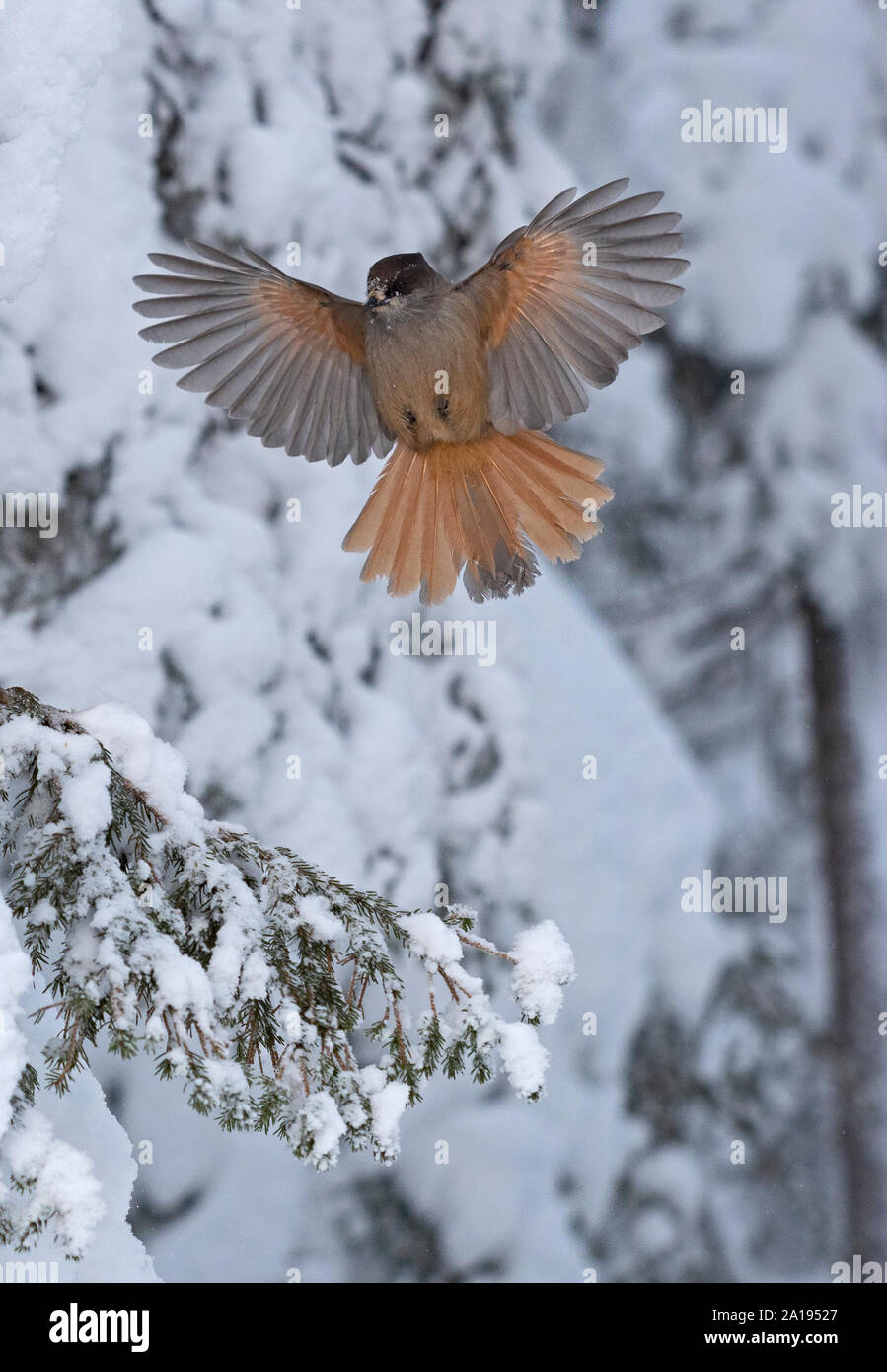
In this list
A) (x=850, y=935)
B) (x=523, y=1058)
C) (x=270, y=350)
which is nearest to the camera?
(x=523, y=1058)

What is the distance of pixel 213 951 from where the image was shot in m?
1.30

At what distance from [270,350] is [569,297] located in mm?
463

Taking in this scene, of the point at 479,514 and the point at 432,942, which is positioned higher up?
the point at 479,514

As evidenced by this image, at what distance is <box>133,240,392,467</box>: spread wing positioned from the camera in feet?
5.64

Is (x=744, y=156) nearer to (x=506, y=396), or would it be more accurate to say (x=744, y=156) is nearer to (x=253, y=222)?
(x=253, y=222)

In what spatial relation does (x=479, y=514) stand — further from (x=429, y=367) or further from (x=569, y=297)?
(x=569, y=297)

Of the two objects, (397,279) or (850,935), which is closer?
(397,279)

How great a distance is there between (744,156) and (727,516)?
1118mm

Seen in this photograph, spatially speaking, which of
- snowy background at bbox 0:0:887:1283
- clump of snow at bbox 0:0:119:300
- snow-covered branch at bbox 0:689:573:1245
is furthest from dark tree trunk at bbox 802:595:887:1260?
clump of snow at bbox 0:0:119:300

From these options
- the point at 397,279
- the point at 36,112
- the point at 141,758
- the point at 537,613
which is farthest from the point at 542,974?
the point at 537,613

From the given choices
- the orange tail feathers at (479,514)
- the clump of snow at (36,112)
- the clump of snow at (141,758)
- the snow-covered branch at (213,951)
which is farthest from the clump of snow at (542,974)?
the clump of snow at (36,112)

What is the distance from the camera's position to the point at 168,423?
263 cm

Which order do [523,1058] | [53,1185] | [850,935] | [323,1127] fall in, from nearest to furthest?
1. [53,1185]
2. [323,1127]
3. [523,1058]
4. [850,935]

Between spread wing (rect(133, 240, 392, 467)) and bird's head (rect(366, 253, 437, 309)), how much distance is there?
11 centimetres
